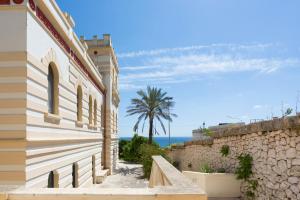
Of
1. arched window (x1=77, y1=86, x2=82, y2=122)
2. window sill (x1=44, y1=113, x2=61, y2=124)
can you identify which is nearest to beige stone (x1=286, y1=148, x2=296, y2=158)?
window sill (x1=44, y1=113, x2=61, y2=124)

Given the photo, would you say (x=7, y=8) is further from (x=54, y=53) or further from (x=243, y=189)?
(x=243, y=189)

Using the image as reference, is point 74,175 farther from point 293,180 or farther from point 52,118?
point 293,180

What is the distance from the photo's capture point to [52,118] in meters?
7.50

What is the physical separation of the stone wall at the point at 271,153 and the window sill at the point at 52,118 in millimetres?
5870

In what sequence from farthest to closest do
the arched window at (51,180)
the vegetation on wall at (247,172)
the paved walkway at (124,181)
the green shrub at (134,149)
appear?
the green shrub at (134,149), the paved walkway at (124,181), the vegetation on wall at (247,172), the arched window at (51,180)

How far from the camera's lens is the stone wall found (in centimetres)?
625

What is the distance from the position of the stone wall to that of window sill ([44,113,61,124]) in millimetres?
5870

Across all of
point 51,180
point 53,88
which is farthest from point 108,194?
point 53,88

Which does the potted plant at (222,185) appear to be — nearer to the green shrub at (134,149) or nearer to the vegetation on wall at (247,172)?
the vegetation on wall at (247,172)

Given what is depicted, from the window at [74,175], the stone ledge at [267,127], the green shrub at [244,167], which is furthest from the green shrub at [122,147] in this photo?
the green shrub at [244,167]

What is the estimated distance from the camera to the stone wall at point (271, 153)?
625 cm

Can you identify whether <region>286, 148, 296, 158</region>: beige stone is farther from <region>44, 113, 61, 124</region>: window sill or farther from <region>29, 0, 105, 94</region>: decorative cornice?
<region>29, 0, 105, 94</region>: decorative cornice

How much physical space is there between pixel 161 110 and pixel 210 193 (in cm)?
1953

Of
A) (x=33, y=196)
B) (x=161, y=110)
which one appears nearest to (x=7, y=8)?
(x=33, y=196)
